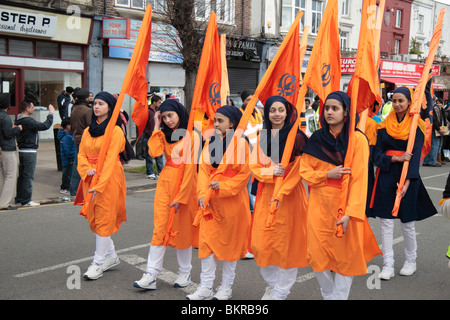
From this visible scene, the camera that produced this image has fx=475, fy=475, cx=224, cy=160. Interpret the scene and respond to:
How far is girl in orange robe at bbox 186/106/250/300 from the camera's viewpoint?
4.20m

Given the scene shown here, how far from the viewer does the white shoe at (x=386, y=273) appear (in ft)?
16.5

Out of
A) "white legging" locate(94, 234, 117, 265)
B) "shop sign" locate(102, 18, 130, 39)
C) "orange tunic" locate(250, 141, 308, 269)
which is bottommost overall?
"white legging" locate(94, 234, 117, 265)

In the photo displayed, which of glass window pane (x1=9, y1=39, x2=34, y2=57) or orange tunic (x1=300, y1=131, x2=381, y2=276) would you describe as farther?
glass window pane (x1=9, y1=39, x2=34, y2=57)

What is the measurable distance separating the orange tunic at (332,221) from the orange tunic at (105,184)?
2.07 m

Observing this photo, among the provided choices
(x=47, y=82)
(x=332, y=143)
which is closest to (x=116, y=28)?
(x=47, y=82)

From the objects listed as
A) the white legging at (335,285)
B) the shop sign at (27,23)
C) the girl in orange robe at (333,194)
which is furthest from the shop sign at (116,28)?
the white legging at (335,285)

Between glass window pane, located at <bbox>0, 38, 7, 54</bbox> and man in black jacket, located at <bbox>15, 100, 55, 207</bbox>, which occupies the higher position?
glass window pane, located at <bbox>0, 38, 7, 54</bbox>

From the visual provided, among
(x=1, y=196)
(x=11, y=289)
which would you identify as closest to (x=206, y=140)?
(x=11, y=289)

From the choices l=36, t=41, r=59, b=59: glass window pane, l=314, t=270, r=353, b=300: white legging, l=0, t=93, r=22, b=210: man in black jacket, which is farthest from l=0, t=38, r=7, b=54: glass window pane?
l=314, t=270, r=353, b=300: white legging

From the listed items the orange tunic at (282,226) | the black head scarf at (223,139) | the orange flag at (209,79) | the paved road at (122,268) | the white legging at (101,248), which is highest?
the orange flag at (209,79)

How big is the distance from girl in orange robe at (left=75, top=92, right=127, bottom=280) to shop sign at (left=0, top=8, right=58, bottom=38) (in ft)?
37.0

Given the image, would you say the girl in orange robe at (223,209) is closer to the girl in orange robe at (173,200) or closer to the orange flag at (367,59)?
the girl in orange robe at (173,200)

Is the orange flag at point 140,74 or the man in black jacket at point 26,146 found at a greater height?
the orange flag at point 140,74

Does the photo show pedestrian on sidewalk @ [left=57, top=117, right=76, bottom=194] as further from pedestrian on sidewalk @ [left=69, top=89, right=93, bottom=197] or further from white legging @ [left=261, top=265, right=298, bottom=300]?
white legging @ [left=261, top=265, right=298, bottom=300]
